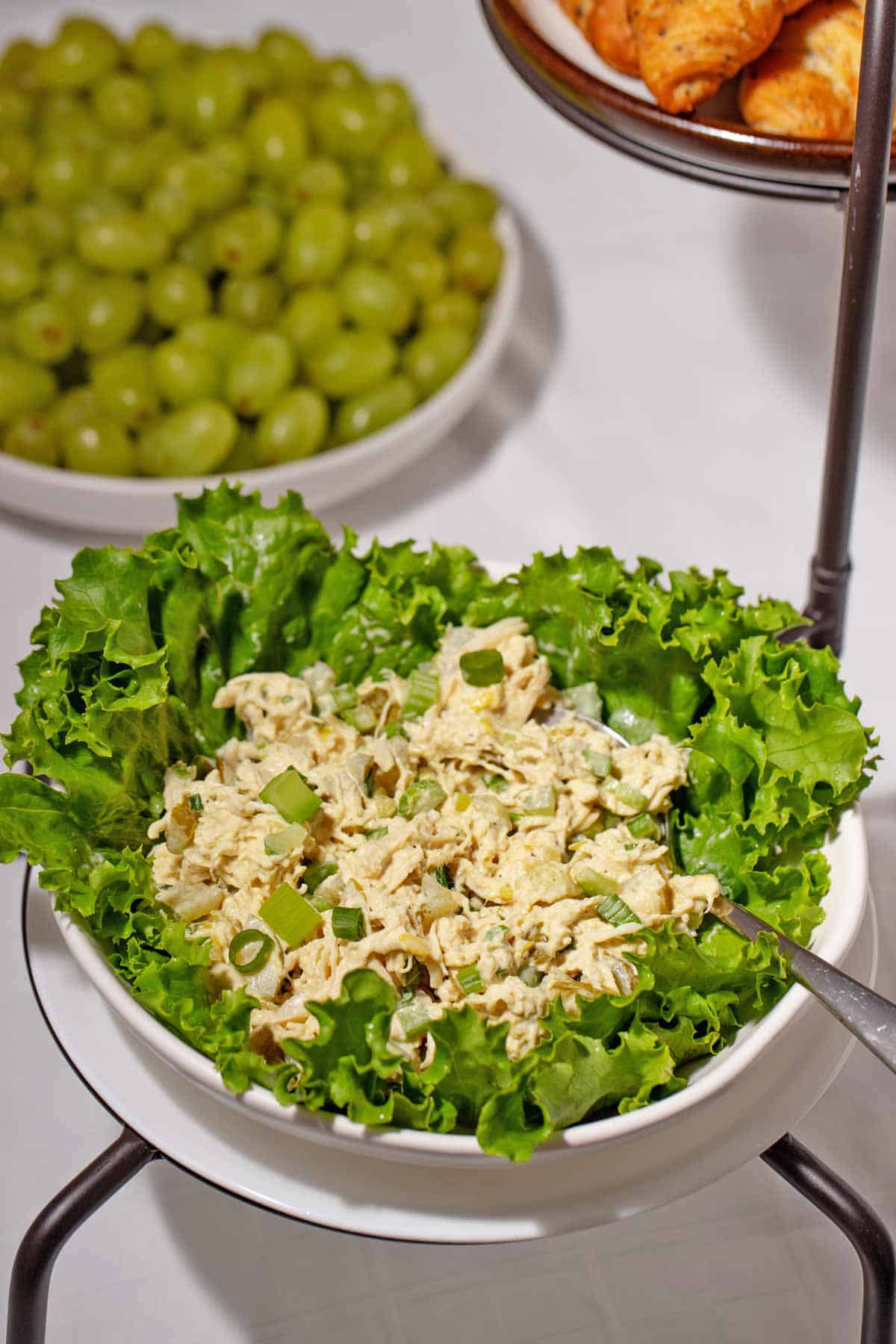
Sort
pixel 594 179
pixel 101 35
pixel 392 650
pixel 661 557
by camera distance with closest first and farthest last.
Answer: pixel 392 650
pixel 661 557
pixel 101 35
pixel 594 179

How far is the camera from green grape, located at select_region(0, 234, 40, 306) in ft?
5.32

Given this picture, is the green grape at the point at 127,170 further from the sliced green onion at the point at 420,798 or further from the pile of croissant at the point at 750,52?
the sliced green onion at the point at 420,798

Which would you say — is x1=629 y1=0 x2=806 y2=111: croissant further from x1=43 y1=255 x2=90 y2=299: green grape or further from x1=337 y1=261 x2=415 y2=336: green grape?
x1=43 y1=255 x2=90 y2=299: green grape

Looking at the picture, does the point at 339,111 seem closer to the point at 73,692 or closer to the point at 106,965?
the point at 73,692

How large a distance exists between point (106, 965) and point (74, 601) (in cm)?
28

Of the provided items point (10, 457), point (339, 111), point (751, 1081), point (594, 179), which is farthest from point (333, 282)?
point (751, 1081)

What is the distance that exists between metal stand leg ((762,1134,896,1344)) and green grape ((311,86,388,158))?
4.37 feet

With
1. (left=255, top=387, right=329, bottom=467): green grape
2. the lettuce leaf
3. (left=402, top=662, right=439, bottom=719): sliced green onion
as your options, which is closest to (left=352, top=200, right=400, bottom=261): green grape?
(left=255, top=387, right=329, bottom=467): green grape

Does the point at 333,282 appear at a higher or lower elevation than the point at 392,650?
higher

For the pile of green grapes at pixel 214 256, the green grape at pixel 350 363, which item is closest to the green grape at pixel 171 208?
the pile of green grapes at pixel 214 256

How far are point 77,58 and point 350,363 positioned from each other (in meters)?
0.58

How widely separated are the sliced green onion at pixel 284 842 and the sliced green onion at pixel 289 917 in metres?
0.04

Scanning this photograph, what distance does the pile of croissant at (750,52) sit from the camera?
3.26ft

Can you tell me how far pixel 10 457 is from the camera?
155 cm
